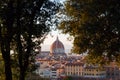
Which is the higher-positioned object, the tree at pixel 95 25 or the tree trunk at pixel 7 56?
the tree at pixel 95 25

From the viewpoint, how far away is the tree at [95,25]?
15.6 metres

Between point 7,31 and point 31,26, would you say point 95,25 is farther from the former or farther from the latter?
point 7,31

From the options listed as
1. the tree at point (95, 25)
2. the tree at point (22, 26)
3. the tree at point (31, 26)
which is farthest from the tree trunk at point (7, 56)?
the tree at point (95, 25)

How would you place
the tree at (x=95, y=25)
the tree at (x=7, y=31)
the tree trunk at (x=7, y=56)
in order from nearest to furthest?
the tree at (x=7, y=31) → the tree trunk at (x=7, y=56) → the tree at (x=95, y=25)

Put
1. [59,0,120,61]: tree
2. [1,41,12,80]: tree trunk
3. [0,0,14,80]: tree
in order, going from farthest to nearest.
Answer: [59,0,120,61]: tree < [1,41,12,80]: tree trunk < [0,0,14,80]: tree

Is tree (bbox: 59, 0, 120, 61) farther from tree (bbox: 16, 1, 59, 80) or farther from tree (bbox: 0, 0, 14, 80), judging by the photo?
tree (bbox: 0, 0, 14, 80)

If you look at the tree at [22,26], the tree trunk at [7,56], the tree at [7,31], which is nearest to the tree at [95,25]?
the tree at [22,26]

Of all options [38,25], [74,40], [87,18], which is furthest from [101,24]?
[38,25]

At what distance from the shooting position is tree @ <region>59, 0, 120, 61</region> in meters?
15.6

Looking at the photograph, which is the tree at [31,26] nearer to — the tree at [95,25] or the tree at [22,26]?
the tree at [22,26]

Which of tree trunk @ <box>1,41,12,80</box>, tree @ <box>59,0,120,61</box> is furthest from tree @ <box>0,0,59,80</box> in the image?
tree @ <box>59,0,120,61</box>

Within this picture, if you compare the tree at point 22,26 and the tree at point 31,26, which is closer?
the tree at point 22,26

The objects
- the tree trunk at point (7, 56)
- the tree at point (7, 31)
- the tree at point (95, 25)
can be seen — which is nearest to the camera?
the tree at point (7, 31)

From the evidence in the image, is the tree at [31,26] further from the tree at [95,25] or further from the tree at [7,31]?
the tree at [95,25]
